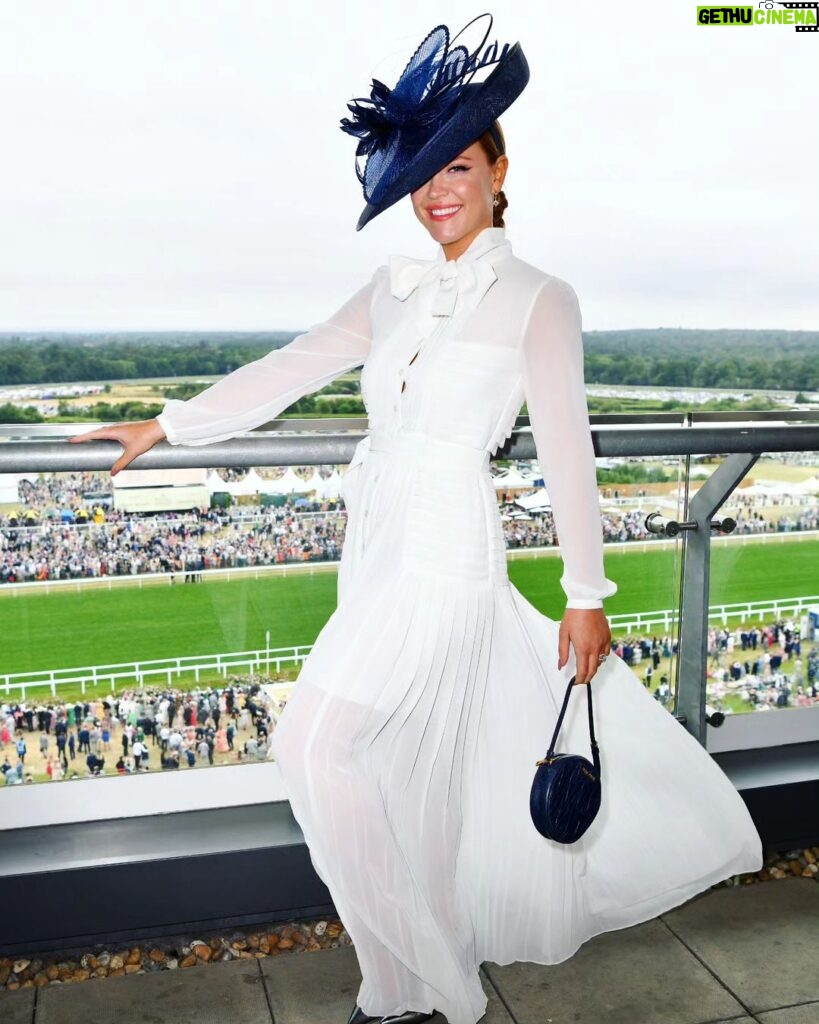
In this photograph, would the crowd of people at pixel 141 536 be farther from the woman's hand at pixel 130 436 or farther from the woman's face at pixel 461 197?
the woman's face at pixel 461 197

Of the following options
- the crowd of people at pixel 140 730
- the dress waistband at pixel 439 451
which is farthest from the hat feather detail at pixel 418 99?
the crowd of people at pixel 140 730

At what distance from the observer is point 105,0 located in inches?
543

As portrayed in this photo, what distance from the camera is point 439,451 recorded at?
1.81 meters

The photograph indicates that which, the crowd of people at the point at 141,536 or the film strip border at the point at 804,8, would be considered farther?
the film strip border at the point at 804,8

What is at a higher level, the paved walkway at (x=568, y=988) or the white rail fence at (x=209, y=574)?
the white rail fence at (x=209, y=574)

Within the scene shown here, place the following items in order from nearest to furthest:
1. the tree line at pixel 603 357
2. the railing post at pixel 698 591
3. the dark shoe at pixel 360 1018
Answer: the dark shoe at pixel 360 1018, the railing post at pixel 698 591, the tree line at pixel 603 357

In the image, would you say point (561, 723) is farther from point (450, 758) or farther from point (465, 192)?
point (465, 192)

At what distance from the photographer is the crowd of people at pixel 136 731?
2137mm

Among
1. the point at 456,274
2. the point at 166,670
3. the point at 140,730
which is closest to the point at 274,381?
the point at 456,274

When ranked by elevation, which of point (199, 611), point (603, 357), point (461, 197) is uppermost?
point (461, 197)

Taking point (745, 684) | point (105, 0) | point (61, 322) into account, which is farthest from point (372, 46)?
point (745, 684)

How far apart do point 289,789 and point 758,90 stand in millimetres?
16713

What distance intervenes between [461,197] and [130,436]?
0.72 metres

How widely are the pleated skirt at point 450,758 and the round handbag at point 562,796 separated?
0.17m
